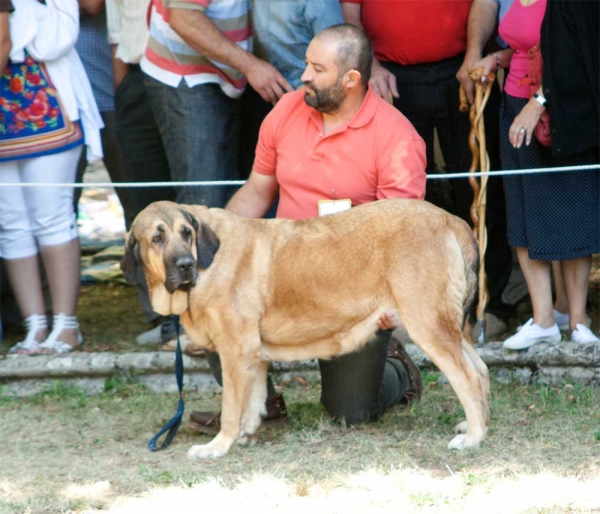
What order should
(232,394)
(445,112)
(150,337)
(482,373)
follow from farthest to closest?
(150,337) → (445,112) → (482,373) → (232,394)

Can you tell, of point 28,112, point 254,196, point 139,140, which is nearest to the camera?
point 254,196

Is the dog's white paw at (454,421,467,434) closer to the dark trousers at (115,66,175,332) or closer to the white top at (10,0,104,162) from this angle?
the dark trousers at (115,66,175,332)

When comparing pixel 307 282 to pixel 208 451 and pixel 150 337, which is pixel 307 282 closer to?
pixel 208 451

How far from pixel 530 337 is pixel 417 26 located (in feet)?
5.98

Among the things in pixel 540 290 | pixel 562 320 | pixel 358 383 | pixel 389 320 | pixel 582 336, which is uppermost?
pixel 389 320

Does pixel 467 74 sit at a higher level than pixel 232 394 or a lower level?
higher

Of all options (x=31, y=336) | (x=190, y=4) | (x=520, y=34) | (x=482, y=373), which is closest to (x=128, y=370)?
(x=31, y=336)

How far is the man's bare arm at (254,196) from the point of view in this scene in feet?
17.9

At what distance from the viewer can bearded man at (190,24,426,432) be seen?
512 cm

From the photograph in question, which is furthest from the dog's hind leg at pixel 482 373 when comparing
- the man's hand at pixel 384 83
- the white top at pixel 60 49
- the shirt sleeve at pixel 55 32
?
the shirt sleeve at pixel 55 32

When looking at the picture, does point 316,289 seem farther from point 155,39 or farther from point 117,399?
point 155,39

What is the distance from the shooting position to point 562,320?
6.49 metres

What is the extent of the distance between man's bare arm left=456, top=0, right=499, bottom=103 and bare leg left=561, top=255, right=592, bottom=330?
1165 mm

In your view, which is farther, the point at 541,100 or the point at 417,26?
the point at 417,26
